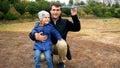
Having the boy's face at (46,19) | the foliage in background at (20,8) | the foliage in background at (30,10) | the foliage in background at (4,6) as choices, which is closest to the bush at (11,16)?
the foliage in background at (30,10)

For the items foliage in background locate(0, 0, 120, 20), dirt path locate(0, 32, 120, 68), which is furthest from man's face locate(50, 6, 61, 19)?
foliage in background locate(0, 0, 120, 20)

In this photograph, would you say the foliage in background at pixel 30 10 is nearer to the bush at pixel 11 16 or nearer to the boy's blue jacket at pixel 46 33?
the bush at pixel 11 16

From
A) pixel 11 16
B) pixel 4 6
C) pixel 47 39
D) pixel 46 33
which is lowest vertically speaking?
pixel 11 16

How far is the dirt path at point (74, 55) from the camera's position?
6371 millimetres

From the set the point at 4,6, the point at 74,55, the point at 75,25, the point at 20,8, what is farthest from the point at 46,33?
the point at 20,8

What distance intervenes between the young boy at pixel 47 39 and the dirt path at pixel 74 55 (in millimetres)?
975

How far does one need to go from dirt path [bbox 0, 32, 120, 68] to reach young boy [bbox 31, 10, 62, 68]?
98cm

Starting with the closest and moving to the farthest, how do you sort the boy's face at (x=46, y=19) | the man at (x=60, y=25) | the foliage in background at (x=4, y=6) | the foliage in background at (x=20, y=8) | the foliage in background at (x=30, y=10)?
the boy's face at (x=46, y=19)
the man at (x=60, y=25)
the foliage in background at (x=4, y=6)
the foliage in background at (x=30, y=10)
the foliage in background at (x=20, y=8)

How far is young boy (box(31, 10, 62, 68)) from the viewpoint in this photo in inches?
200

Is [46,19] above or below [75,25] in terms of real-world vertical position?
above

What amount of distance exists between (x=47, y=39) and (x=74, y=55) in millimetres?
1952

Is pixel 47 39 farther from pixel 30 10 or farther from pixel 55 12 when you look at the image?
pixel 30 10

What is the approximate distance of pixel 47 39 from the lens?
5.18 metres

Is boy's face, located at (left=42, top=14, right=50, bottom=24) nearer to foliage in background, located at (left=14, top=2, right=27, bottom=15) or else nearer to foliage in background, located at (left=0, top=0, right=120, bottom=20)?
foliage in background, located at (left=0, top=0, right=120, bottom=20)
